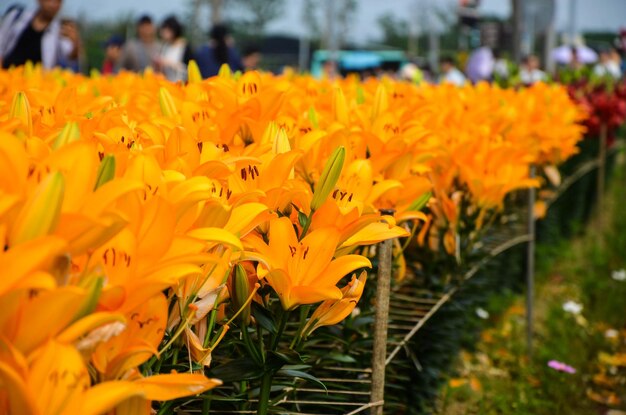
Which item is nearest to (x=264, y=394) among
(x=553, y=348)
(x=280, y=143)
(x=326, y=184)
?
(x=326, y=184)

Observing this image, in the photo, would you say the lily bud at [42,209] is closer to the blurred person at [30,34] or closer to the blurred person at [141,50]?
the blurred person at [30,34]

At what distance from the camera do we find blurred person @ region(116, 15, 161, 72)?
11.1 m

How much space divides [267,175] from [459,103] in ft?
8.17

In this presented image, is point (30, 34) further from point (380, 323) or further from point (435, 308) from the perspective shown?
point (380, 323)

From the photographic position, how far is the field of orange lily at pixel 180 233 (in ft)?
3.59

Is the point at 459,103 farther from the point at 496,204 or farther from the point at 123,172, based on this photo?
the point at 123,172

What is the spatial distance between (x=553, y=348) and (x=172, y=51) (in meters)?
7.12

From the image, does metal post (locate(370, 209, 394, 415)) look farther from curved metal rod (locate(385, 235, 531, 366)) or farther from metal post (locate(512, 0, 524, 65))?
metal post (locate(512, 0, 524, 65))

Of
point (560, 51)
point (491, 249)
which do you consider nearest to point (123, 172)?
point (491, 249)

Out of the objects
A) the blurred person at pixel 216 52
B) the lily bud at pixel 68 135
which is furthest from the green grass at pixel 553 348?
the blurred person at pixel 216 52

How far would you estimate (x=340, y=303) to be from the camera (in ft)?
5.63

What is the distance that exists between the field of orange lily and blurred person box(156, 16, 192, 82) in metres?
7.70

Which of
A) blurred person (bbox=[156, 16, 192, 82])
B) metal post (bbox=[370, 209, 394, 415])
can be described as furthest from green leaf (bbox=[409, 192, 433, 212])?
blurred person (bbox=[156, 16, 192, 82])

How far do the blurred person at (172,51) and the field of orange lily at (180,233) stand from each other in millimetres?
7695
